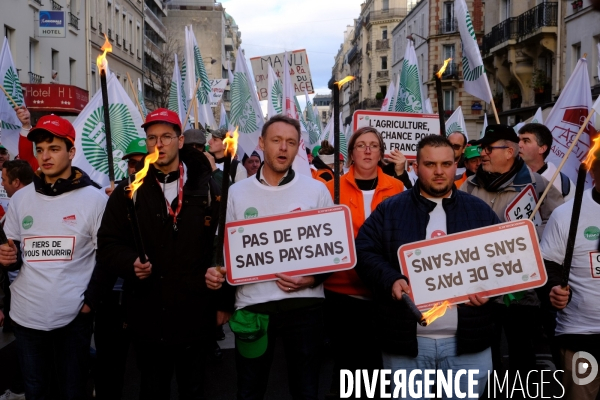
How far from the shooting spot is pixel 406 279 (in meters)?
3.65

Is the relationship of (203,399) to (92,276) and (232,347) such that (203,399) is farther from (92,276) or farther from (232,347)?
(232,347)

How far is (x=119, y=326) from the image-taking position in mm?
5047

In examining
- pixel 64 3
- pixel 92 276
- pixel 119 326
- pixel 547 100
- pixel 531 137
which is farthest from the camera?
pixel 547 100

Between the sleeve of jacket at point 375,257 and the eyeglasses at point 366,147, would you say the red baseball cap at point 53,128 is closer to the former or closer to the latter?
the sleeve of jacket at point 375,257

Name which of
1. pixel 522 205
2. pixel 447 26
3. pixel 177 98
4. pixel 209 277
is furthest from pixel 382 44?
pixel 209 277

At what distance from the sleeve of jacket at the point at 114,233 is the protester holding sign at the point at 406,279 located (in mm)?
1288

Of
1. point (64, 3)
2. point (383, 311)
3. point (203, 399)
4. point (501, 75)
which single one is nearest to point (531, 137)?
point (383, 311)

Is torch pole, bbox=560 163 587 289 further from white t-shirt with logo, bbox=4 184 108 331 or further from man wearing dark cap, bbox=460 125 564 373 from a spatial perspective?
white t-shirt with logo, bbox=4 184 108 331

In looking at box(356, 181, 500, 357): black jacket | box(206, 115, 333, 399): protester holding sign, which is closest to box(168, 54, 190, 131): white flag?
box(206, 115, 333, 399): protester holding sign

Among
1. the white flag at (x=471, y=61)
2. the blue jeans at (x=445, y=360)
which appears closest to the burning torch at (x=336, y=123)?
the blue jeans at (x=445, y=360)

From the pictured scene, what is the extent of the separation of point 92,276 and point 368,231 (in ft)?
5.36

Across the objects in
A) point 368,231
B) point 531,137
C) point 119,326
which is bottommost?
point 119,326

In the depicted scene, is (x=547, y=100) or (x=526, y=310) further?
(x=547, y=100)

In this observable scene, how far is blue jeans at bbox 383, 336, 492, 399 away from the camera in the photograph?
3705 mm
